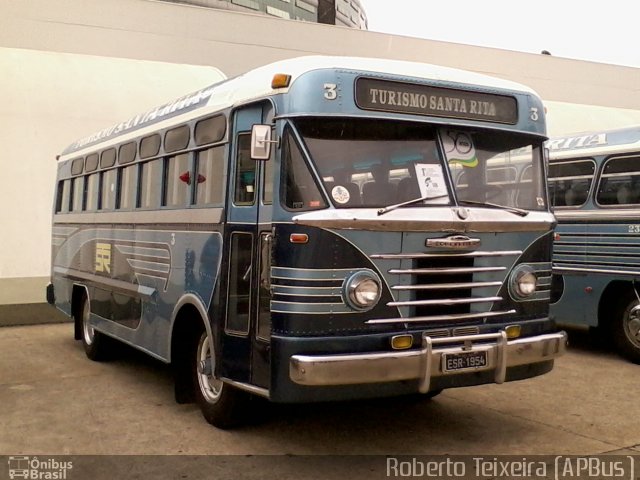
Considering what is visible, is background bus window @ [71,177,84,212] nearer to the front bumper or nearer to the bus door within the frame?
the bus door

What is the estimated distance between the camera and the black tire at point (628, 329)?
8828 millimetres

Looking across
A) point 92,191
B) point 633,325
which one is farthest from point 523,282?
point 92,191

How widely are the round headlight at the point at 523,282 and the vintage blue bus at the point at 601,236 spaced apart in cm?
361

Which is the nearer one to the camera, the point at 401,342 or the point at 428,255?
the point at 401,342

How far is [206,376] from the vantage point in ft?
20.4

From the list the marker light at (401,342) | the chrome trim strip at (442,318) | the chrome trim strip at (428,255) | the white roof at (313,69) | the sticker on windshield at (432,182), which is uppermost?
the white roof at (313,69)

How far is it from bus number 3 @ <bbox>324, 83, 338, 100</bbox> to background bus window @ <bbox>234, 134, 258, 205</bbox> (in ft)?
2.48

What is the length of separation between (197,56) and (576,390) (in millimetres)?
9629

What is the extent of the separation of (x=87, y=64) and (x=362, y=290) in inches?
380

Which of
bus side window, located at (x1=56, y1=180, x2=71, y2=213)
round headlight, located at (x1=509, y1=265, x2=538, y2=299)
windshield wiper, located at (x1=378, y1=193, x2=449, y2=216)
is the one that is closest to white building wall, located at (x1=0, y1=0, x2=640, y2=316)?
bus side window, located at (x1=56, y1=180, x2=71, y2=213)

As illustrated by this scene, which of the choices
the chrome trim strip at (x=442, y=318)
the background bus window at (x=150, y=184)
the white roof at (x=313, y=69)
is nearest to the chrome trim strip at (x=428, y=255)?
the chrome trim strip at (x=442, y=318)

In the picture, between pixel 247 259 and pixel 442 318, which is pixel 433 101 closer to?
pixel 442 318

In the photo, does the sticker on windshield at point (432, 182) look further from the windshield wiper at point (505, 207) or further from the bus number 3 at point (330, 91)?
the bus number 3 at point (330, 91)

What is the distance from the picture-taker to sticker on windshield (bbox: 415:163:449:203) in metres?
5.20
